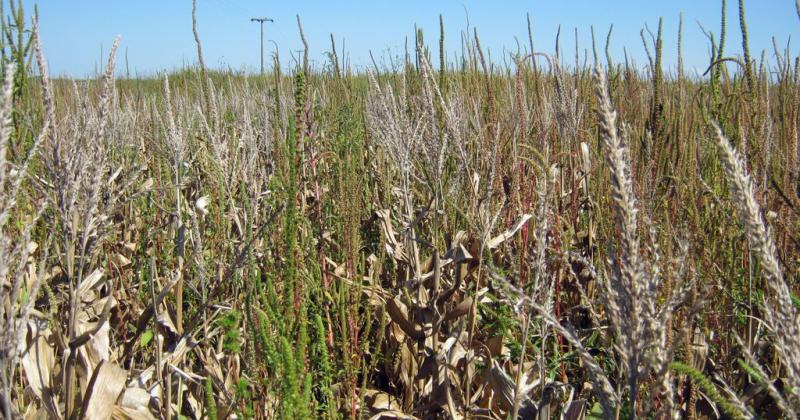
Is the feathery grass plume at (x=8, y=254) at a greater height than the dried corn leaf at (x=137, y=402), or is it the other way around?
the feathery grass plume at (x=8, y=254)

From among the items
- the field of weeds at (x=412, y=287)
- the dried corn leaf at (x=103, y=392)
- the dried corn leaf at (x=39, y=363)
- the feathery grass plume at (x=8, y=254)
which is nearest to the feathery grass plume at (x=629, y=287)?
the field of weeds at (x=412, y=287)

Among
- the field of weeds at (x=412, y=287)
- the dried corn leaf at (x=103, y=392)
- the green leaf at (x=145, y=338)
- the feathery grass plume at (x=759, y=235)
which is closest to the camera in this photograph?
the feathery grass plume at (x=759, y=235)

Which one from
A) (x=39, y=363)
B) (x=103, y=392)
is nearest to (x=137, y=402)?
(x=103, y=392)

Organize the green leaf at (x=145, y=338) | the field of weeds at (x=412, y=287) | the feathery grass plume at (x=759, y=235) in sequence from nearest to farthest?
the feathery grass plume at (x=759, y=235) < the field of weeds at (x=412, y=287) < the green leaf at (x=145, y=338)

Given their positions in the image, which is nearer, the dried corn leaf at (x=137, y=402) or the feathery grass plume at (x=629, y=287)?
the feathery grass plume at (x=629, y=287)

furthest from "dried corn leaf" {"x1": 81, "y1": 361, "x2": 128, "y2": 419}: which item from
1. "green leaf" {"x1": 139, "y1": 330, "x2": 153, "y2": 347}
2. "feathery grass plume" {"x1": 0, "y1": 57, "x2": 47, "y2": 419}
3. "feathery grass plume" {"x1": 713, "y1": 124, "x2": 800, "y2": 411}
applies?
"feathery grass plume" {"x1": 713, "y1": 124, "x2": 800, "y2": 411}

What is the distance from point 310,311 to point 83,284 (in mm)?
665

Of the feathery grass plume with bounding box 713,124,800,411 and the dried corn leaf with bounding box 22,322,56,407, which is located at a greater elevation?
the feathery grass plume with bounding box 713,124,800,411

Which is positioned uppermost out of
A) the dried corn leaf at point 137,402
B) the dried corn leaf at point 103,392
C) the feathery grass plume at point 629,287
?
the feathery grass plume at point 629,287

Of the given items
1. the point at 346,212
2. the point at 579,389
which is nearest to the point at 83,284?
the point at 346,212

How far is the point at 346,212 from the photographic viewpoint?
1571 mm

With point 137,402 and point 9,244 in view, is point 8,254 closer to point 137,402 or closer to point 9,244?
point 9,244

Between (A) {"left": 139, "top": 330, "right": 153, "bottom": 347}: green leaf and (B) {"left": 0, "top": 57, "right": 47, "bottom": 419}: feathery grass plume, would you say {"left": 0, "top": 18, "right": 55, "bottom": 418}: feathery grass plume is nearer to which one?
(B) {"left": 0, "top": 57, "right": 47, "bottom": 419}: feathery grass plume

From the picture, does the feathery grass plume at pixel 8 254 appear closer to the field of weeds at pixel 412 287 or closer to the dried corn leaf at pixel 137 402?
the field of weeds at pixel 412 287
